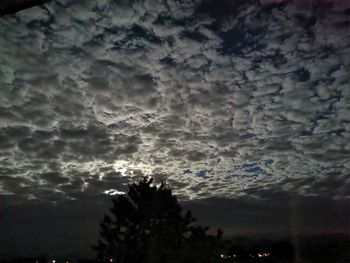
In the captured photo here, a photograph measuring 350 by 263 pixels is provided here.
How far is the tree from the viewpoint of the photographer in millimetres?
21266

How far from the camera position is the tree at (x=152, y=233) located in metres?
21.3

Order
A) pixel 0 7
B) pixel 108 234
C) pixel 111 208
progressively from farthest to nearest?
pixel 111 208, pixel 108 234, pixel 0 7

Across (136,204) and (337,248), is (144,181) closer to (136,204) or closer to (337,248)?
(136,204)

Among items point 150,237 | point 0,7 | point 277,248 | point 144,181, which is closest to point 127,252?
point 150,237

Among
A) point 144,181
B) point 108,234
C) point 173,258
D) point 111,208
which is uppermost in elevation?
point 144,181

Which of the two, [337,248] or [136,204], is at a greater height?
[136,204]

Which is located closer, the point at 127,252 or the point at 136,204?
the point at 127,252

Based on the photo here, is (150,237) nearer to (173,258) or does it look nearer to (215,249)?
(173,258)

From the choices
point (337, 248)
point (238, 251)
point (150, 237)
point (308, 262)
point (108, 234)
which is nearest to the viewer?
point (150, 237)

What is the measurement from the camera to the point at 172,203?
97.2ft

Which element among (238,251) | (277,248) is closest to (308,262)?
(238,251)

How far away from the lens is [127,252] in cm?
2642

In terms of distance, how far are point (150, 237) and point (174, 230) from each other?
1.59 metres

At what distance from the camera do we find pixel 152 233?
26000mm
